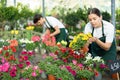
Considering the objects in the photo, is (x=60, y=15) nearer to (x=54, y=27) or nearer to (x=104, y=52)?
(x=54, y=27)

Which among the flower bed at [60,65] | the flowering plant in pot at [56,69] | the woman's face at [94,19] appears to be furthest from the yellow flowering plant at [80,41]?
the flowering plant in pot at [56,69]

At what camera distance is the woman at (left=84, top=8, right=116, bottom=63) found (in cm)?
416

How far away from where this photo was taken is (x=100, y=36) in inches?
172

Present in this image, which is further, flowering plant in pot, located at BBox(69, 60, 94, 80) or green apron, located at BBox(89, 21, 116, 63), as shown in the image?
green apron, located at BBox(89, 21, 116, 63)

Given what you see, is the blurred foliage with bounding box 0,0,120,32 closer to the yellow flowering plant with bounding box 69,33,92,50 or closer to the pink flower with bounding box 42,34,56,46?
the pink flower with bounding box 42,34,56,46

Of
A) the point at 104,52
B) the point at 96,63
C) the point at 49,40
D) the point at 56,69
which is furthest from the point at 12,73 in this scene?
the point at 49,40

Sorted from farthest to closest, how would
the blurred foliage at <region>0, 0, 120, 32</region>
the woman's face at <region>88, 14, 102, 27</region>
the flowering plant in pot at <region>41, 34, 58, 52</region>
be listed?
1. the blurred foliage at <region>0, 0, 120, 32</region>
2. the flowering plant in pot at <region>41, 34, 58, 52</region>
3. the woman's face at <region>88, 14, 102, 27</region>

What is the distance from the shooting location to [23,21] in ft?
45.7

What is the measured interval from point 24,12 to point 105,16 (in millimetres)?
4159

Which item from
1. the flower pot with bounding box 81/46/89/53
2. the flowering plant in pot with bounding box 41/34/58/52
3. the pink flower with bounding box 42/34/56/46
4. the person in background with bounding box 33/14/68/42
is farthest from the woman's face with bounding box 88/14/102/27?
the person in background with bounding box 33/14/68/42

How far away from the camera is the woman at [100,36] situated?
4.16 metres

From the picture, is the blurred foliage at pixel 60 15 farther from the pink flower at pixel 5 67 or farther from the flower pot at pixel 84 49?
the pink flower at pixel 5 67

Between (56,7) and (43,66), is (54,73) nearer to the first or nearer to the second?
(43,66)

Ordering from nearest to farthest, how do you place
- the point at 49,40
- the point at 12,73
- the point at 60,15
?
the point at 12,73 < the point at 49,40 < the point at 60,15
